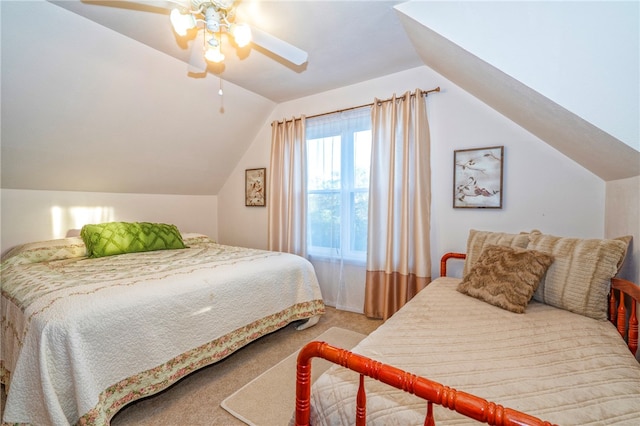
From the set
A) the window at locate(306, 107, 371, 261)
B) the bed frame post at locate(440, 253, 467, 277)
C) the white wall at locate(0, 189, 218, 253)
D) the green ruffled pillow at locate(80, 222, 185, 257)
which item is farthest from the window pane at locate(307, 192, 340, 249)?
the white wall at locate(0, 189, 218, 253)

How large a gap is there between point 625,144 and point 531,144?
3.59ft

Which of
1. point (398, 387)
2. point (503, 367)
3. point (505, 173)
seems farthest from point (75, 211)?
point (505, 173)

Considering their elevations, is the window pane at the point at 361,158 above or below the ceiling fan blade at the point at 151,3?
below

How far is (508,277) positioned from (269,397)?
1629 mm

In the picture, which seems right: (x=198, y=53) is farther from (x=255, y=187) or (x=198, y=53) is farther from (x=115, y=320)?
(x=255, y=187)

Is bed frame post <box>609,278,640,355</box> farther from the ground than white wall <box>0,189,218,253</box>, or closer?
closer

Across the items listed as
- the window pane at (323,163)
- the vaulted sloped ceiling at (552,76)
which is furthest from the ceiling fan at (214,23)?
the window pane at (323,163)

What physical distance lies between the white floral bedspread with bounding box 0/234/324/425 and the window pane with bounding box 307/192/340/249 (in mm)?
786

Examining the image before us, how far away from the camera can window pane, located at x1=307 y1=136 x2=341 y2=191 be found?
319cm

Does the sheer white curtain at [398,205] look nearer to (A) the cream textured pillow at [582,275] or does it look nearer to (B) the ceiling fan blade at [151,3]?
(A) the cream textured pillow at [582,275]

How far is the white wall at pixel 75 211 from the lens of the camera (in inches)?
104

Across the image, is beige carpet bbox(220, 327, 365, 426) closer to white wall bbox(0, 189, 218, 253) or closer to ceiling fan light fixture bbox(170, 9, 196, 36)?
ceiling fan light fixture bbox(170, 9, 196, 36)

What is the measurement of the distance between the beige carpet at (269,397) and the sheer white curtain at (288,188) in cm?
150

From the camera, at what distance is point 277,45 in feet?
5.57
